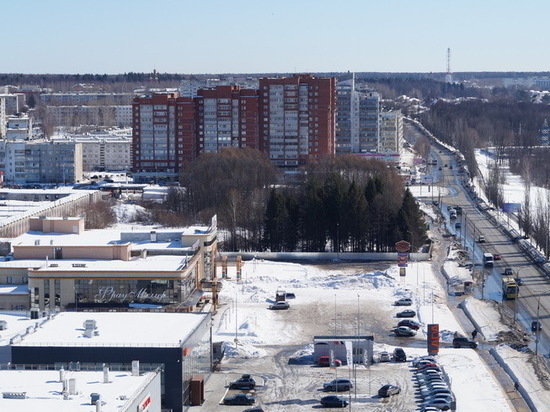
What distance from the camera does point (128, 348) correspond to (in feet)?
49.9

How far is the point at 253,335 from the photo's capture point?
66.3 ft

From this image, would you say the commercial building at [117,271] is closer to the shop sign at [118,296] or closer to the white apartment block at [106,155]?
the shop sign at [118,296]

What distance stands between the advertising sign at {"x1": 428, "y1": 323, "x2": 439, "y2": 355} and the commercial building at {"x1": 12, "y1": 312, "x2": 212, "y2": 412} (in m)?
3.72

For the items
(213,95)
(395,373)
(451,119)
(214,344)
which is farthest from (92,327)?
(451,119)

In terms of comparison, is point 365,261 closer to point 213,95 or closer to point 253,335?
point 253,335

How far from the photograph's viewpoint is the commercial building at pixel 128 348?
50.0ft

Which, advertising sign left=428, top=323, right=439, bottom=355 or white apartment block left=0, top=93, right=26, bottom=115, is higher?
white apartment block left=0, top=93, right=26, bottom=115

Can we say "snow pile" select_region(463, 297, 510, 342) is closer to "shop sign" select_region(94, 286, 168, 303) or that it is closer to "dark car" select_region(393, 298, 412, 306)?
"dark car" select_region(393, 298, 412, 306)

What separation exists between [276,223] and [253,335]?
31.4ft

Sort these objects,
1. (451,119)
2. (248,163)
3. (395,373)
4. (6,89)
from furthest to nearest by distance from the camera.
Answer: (6,89), (451,119), (248,163), (395,373)

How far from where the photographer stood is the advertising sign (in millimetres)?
18500

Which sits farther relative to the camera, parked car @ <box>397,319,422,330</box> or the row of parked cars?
parked car @ <box>397,319,422,330</box>

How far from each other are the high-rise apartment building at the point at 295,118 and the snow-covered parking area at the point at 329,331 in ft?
56.8

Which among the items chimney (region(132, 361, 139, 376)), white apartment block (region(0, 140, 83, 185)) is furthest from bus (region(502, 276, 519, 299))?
white apartment block (region(0, 140, 83, 185))
